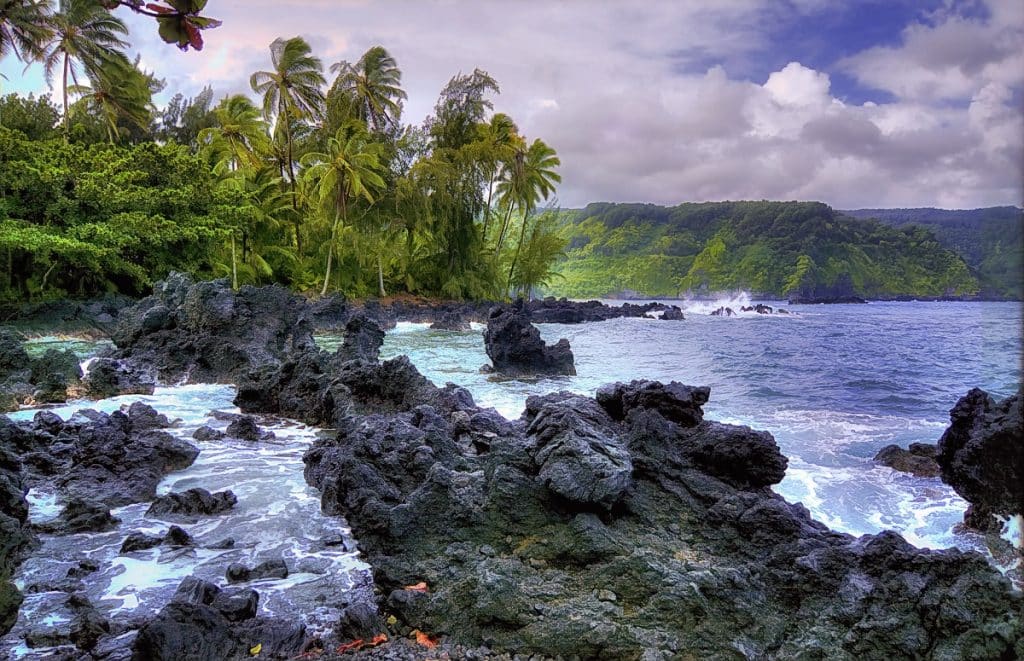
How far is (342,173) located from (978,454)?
107ft

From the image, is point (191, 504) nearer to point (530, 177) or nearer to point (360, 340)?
point (360, 340)

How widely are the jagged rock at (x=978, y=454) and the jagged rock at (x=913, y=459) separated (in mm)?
1966

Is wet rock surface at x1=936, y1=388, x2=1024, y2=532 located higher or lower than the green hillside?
lower

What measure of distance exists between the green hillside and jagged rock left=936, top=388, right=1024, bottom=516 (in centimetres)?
5840

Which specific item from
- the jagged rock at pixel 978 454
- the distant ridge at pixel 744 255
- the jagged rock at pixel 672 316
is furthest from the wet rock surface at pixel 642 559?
the distant ridge at pixel 744 255

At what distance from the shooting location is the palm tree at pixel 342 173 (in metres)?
33.3

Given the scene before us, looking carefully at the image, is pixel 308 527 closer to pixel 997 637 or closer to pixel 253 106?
pixel 997 637

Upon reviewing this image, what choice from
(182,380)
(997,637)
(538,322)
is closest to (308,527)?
(997,637)

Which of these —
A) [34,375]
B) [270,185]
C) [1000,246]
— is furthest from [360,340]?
[270,185]

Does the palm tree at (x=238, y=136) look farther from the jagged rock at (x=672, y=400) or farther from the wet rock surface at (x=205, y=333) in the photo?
the jagged rock at (x=672, y=400)

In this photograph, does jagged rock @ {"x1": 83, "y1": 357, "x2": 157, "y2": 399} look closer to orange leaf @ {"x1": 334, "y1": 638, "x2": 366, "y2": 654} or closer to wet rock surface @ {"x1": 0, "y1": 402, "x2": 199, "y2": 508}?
wet rock surface @ {"x1": 0, "y1": 402, "x2": 199, "y2": 508}

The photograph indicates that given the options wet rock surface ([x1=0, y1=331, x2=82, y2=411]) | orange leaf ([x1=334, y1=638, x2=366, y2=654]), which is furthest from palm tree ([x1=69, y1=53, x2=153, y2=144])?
orange leaf ([x1=334, y1=638, x2=366, y2=654])

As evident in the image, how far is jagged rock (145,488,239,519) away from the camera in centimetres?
603

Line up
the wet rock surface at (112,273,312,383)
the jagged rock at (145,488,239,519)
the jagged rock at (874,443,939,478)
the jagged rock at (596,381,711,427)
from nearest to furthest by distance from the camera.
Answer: the jagged rock at (145,488,239,519) → the jagged rock at (596,381,711,427) → the jagged rock at (874,443,939,478) → the wet rock surface at (112,273,312,383)
